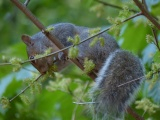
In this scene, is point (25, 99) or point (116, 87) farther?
point (116, 87)

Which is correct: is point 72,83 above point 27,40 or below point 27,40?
below

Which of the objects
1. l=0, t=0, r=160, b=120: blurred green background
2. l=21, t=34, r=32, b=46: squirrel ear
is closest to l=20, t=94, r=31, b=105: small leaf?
l=0, t=0, r=160, b=120: blurred green background

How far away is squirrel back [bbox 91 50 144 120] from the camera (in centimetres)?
185

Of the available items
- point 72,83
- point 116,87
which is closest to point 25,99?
point 116,87

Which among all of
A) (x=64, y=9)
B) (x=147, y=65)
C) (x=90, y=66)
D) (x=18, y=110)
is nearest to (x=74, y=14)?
(x=64, y=9)

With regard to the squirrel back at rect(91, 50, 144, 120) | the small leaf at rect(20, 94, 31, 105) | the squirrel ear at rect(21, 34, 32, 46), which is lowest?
the squirrel back at rect(91, 50, 144, 120)

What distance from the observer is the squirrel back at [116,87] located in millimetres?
1853

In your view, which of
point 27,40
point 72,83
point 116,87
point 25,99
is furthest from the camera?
point 27,40

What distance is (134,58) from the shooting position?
2.33m

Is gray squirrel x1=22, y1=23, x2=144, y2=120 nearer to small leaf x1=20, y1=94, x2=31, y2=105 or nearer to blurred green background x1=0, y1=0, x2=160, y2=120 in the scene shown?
blurred green background x1=0, y1=0, x2=160, y2=120

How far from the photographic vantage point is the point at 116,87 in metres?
1.97

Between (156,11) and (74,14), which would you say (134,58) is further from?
(74,14)

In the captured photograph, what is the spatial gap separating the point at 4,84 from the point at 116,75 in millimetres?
1030

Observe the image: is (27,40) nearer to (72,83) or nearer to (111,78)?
(72,83)
